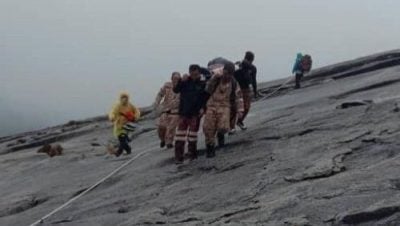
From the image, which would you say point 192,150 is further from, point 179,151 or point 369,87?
point 369,87

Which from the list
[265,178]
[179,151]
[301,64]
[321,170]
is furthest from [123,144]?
[301,64]

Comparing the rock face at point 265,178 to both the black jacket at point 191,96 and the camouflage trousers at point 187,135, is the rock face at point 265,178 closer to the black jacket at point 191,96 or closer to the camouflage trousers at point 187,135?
the camouflage trousers at point 187,135

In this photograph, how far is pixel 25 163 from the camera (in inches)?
1211

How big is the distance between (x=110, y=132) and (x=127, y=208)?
857 inches

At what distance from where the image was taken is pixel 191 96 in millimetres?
18609

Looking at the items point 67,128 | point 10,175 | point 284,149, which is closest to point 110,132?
point 67,128

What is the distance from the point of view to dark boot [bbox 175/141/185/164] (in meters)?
19.3

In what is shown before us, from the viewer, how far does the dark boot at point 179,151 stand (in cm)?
1933

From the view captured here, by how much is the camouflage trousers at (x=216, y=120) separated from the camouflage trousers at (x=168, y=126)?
12.6 feet

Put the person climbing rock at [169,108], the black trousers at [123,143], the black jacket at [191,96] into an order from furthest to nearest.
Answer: the black trousers at [123,143]
the person climbing rock at [169,108]
the black jacket at [191,96]

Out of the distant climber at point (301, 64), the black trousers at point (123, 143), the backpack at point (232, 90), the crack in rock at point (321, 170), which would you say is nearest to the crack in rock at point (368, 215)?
the crack in rock at point (321, 170)

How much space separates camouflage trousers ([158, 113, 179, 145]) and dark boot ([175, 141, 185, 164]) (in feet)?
8.58

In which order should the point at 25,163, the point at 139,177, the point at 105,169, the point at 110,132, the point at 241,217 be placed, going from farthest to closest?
the point at 110,132 < the point at 25,163 < the point at 105,169 < the point at 139,177 < the point at 241,217

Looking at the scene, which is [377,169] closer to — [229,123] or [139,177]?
[229,123]
